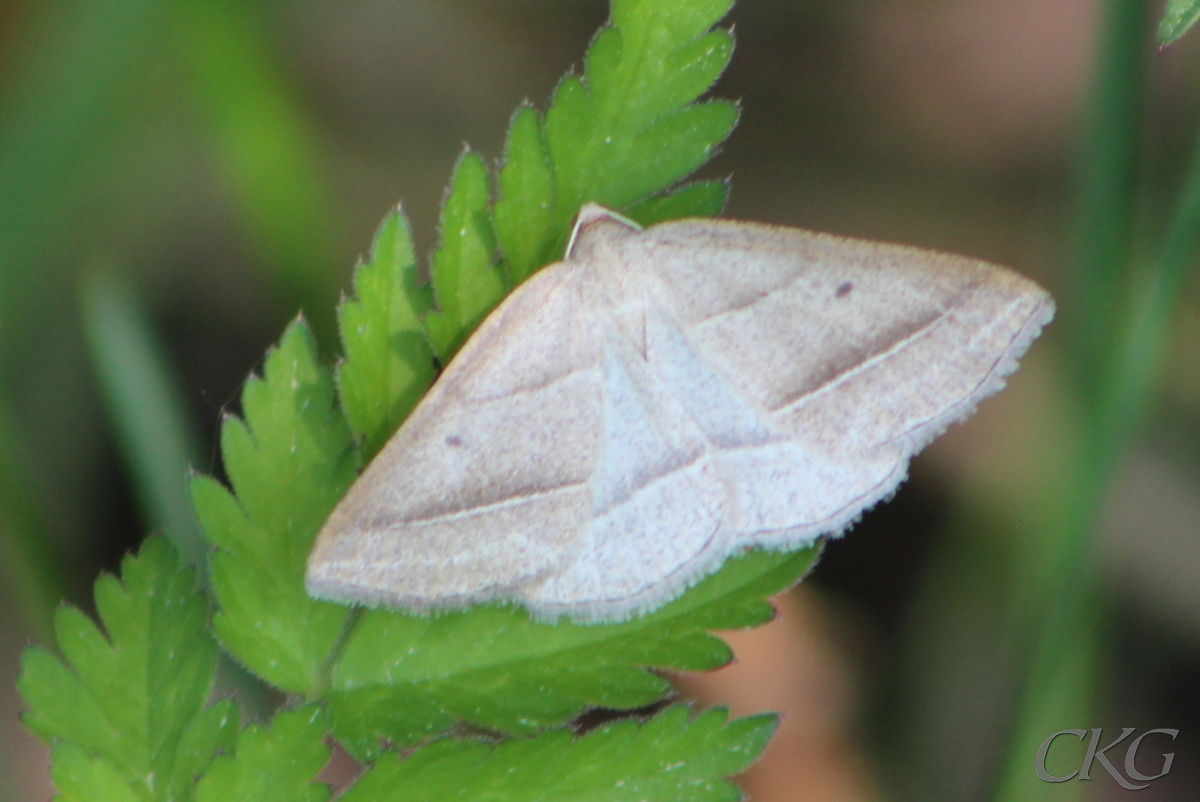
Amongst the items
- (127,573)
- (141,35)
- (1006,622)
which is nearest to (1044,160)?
(1006,622)

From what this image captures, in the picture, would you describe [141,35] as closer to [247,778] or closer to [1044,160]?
[247,778]

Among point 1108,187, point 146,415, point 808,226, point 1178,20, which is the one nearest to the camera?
point 1178,20

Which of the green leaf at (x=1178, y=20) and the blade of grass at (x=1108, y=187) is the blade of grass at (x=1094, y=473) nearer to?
the blade of grass at (x=1108, y=187)

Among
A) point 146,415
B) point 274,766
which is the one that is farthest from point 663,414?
point 146,415

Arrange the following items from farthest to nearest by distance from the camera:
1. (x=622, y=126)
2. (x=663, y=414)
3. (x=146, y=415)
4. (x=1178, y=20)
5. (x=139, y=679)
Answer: (x=146, y=415) < (x=663, y=414) < (x=622, y=126) < (x=139, y=679) < (x=1178, y=20)

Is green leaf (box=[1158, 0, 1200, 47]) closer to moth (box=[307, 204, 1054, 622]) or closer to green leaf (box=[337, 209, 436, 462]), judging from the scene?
moth (box=[307, 204, 1054, 622])

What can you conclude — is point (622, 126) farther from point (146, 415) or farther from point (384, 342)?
point (146, 415)
